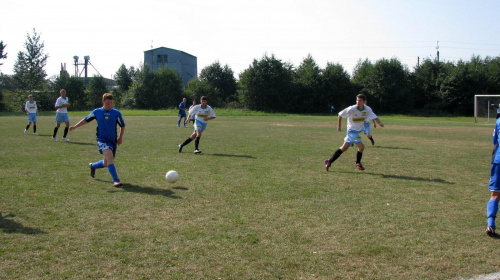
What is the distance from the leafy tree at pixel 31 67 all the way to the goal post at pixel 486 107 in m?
60.5

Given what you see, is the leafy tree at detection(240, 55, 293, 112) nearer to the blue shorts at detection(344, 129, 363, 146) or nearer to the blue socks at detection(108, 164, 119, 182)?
the blue shorts at detection(344, 129, 363, 146)

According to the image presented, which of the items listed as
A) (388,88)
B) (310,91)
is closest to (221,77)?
(310,91)

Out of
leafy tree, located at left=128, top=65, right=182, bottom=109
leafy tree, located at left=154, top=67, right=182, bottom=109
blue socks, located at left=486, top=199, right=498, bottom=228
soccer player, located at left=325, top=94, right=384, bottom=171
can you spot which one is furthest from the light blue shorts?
leafy tree, located at left=128, top=65, right=182, bottom=109

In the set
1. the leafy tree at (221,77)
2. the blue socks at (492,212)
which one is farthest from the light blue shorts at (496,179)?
the leafy tree at (221,77)

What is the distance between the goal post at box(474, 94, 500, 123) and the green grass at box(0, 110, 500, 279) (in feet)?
101

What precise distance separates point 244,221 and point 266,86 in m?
51.9

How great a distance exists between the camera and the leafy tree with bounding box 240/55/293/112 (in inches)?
2235

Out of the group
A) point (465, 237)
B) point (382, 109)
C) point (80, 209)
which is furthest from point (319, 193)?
point (382, 109)

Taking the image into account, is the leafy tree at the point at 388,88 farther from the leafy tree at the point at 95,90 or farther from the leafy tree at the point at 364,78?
the leafy tree at the point at 95,90

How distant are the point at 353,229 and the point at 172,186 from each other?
4.00 m

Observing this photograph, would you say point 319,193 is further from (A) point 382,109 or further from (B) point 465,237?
(A) point 382,109

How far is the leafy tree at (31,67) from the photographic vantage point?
61.5 meters

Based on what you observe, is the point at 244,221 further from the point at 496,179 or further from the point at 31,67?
the point at 31,67

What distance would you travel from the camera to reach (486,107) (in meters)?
37.3
